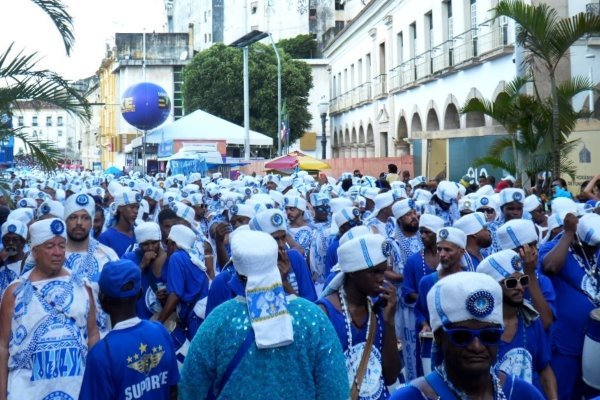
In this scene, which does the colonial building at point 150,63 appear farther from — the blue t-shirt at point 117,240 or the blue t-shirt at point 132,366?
the blue t-shirt at point 132,366

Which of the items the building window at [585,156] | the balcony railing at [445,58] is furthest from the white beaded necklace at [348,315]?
the balcony railing at [445,58]

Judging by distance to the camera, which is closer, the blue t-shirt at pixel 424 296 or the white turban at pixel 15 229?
the blue t-shirt at pixel 424 296

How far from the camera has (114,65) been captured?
82438mm

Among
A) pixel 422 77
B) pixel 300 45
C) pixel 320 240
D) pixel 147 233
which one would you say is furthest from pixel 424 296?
pixel 300 45

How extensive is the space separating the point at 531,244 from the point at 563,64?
19536 millimetres

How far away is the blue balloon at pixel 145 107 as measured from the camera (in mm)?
40562

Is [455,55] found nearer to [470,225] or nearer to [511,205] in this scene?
[511,205]

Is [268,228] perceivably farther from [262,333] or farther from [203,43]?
[203,43]

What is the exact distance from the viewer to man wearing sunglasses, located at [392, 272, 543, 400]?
11.3 ft

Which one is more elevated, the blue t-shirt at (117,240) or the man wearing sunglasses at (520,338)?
the blue t-shirt at (117,240)

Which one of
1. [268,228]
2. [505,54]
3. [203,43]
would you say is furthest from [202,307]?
[203,43]

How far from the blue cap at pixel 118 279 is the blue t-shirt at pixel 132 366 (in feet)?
0.58

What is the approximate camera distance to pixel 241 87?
2323 inches

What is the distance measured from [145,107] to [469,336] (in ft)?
124
